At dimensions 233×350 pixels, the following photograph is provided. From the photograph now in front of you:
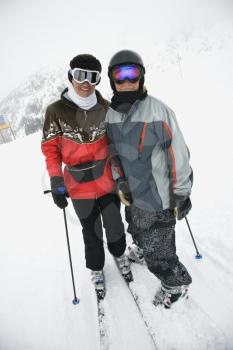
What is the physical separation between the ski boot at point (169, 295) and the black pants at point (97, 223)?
0.78 metres

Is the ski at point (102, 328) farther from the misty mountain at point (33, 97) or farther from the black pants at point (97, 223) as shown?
the misty mountain at point (33, 97)

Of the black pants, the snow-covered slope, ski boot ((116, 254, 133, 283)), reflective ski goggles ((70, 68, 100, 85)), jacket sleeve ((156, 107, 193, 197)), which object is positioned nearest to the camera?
jacket sleeve ((156, 107, 193, 197))

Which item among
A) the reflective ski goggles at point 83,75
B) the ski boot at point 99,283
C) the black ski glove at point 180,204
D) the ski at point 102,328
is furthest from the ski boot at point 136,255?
the reflective ski goggles at point 83,75

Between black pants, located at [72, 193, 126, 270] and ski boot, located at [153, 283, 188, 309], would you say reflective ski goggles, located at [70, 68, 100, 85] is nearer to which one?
black pants, located at [72, 193, 126, 270]

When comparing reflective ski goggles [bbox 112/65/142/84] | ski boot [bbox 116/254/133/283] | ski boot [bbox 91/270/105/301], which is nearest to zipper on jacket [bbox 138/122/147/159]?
reflective ski goggles [bbox 112/65/142/84]

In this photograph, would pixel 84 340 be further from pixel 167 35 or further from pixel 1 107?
pixel 1 107

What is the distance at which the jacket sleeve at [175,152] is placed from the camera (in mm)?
1868

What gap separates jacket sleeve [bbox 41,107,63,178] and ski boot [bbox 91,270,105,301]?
57.7 inches

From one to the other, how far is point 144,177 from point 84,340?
2.02 m

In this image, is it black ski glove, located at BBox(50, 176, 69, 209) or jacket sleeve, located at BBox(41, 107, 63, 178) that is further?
black ski glove, located at BBox(50, 176, 69, 209)

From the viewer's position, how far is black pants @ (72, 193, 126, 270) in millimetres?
2627

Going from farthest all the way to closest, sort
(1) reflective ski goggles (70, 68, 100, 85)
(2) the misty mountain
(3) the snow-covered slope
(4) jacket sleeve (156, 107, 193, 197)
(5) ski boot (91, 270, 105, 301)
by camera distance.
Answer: (2) the misty mountain → (5) ski boot (91, 270, 105, 301) → (3) the snow-covered slope → (1) reflective ski goggles (70, 68, 100, 85) → (4) jacket sleeve (156, 107, 193, 197)

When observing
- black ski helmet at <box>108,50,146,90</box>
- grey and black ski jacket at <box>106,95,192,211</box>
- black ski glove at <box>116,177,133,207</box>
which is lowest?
black ski glove at <box>116,177,133,207</box>

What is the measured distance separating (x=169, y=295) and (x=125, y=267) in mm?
749
